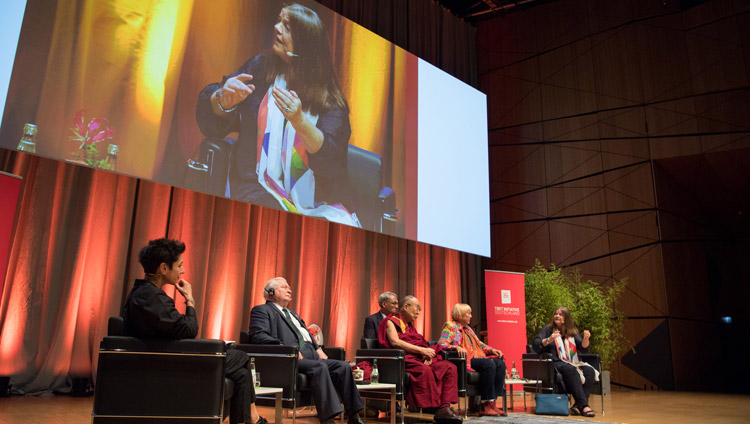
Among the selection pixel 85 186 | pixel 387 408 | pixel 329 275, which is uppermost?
pixel 85 186

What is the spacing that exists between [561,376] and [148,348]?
3966 mm

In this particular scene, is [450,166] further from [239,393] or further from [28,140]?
[239,393]

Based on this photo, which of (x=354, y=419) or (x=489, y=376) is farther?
(x=489, y=376)

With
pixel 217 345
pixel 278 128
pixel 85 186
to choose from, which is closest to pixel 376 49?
pixel 278 128

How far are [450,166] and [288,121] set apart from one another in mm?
2507

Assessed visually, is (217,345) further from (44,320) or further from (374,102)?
(374,102)

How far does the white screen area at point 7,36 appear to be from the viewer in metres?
4.07

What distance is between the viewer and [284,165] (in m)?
5.80

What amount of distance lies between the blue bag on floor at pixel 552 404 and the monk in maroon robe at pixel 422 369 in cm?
117

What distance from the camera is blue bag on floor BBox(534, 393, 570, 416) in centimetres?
492

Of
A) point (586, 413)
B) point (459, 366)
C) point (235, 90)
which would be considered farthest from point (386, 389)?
point (235, 90)

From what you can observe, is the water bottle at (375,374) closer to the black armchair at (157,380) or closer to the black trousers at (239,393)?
the black trousers at (239,393)

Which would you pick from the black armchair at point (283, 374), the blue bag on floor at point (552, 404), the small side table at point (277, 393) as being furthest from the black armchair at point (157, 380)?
the blue bag on floor at point (552, 404)

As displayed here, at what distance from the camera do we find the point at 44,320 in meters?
5.13
